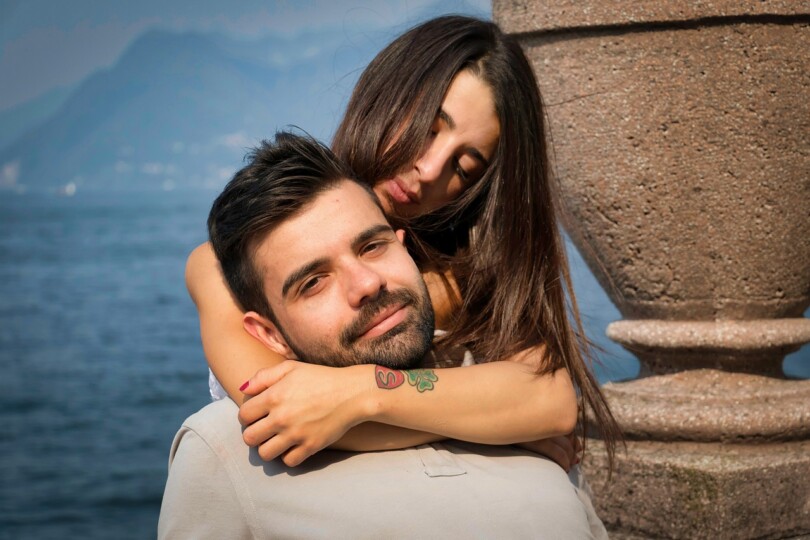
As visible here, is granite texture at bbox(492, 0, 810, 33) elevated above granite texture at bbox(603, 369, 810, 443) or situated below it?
above

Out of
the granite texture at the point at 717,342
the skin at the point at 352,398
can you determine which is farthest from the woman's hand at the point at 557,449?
the granite texture at the point at 717,342

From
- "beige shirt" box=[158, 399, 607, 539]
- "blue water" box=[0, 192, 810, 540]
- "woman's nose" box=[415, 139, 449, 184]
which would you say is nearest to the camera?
"beige shirt" box=[158, 399, 607, 539]

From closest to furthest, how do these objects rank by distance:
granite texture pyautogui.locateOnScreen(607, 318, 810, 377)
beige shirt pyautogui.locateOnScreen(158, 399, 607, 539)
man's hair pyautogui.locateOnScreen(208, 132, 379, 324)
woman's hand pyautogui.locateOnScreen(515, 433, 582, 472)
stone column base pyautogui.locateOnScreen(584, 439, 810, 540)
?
beige shirt pyautogui.locateOnScreen(158, 399, 607, 539) < man's hair pyautogui.locateOnScreen(208, 132, 379, 324) < woman's hand pyautogui.locateOnScreen(515, 433, 582, 472) < stone column base pyautogui.locateOnScreen(584, 439, 810, 540) < granite texture pyautogui.locateOnScreen(607, 318, 810, 377)

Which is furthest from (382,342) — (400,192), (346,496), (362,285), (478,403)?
(400,192)

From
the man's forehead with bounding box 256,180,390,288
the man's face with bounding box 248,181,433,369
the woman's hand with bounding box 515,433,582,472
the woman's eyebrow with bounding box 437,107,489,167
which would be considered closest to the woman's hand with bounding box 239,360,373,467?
the man's face with bounding box 248,181,433,369

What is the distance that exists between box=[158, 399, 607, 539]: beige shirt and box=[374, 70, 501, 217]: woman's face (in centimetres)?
91

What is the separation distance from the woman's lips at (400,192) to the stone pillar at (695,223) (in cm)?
73

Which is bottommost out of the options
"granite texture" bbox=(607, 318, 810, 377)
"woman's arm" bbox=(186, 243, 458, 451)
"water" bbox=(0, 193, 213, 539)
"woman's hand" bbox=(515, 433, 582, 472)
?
"water" bbox=(0, 193, 213, 539)

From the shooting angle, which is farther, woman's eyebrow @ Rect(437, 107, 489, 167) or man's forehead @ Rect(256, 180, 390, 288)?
woman's eyebrow @ Rect(437, 107, 489, 167)

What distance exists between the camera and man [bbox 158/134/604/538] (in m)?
1.97

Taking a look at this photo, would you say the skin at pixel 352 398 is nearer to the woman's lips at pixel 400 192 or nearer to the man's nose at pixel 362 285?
the man's nose at pixel 362 285

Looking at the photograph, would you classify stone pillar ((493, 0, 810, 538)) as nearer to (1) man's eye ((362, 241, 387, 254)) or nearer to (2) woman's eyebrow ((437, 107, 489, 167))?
(2) woman's eyebrow ((437, 107, 489, 167))

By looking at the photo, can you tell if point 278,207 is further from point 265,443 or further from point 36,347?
point 36,347

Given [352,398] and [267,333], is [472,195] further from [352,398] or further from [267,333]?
[352,398]
